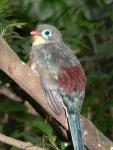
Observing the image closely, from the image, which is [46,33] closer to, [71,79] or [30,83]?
[71,79]

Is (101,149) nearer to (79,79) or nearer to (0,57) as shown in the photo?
(79,79)

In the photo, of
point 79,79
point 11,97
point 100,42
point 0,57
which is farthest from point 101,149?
point 100,42

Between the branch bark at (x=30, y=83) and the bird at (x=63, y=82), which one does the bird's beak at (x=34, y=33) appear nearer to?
the bird at (x=63, y=82)

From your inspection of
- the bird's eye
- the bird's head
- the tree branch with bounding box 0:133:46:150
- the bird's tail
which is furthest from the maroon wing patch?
the bird's eye

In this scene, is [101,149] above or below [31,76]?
below

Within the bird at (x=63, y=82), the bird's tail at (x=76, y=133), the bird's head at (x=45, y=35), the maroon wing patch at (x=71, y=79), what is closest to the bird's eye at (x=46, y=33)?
the bird's head at (x=45, y=35)

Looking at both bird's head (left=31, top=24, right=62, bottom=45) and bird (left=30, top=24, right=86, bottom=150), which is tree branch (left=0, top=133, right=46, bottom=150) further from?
bird's head (left=31, top=24, right=62, bottom=45)

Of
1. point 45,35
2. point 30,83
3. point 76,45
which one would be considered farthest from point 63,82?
point 76,45
